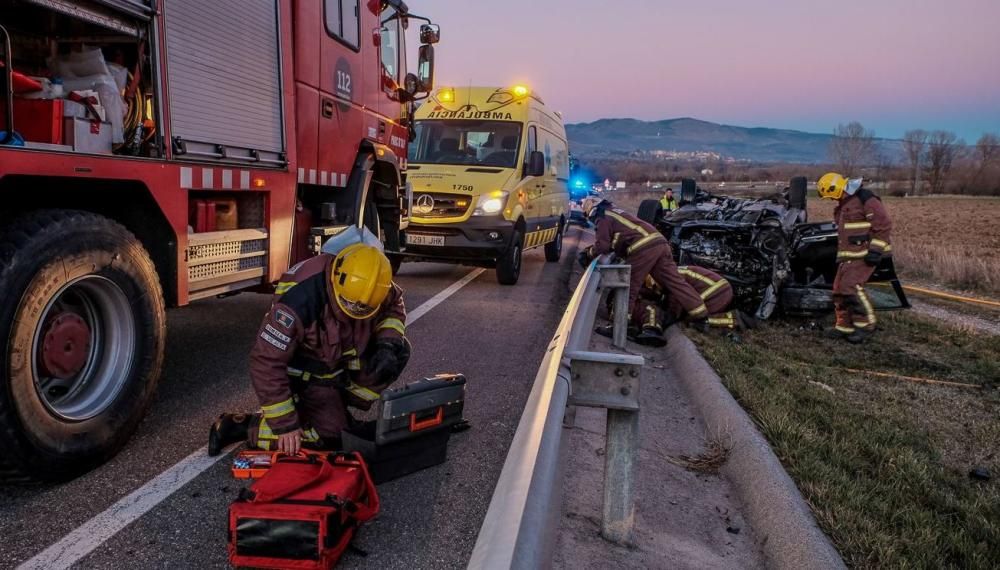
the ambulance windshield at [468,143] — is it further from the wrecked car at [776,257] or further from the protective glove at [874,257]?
the protective glove at [874,257]

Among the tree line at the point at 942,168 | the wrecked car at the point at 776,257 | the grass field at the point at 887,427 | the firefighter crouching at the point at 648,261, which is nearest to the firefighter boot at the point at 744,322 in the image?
the grass field at the point at 887,427

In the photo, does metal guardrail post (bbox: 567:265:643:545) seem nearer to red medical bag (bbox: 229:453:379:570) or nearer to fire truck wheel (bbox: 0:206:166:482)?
red medical bag (bbox: 229:453:379:570)

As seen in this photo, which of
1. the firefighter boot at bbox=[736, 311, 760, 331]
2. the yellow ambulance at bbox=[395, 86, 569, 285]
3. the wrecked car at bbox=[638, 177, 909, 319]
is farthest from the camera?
the yellow ambulance at bbox=[395, 86, 569, 285]

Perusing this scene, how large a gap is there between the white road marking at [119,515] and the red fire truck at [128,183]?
0.35 m

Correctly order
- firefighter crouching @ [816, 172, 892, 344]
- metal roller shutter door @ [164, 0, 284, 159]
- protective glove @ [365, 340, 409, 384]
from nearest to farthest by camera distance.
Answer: protective glove @ [365, 340, 409, 384] → metal roller shutter door @ [164, 0, 284, 159] → firefighter crouching @ [816, 172, 892, 344]

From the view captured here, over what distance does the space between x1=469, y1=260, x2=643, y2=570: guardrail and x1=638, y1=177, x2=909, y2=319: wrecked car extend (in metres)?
4.37

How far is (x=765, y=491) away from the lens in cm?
321

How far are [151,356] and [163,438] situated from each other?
1.40 ft

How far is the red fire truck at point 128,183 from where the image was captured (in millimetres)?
3002

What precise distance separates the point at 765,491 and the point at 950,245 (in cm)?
2047

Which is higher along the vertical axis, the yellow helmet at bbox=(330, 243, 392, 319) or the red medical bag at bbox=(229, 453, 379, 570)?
the yellow helmet at bbox=(330, 243, 392, 319)

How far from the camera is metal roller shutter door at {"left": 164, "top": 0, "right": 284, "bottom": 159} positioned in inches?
157

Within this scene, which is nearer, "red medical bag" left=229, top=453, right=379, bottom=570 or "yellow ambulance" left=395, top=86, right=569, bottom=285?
"red medical bag" left=229, top=453, right=379, bottom=570

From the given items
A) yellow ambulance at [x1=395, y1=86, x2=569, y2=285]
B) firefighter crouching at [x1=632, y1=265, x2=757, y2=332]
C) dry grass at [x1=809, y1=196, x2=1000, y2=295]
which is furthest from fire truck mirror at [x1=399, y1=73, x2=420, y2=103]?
dry grass at [x1=809, y1=196, x2=1000, y2=295]
